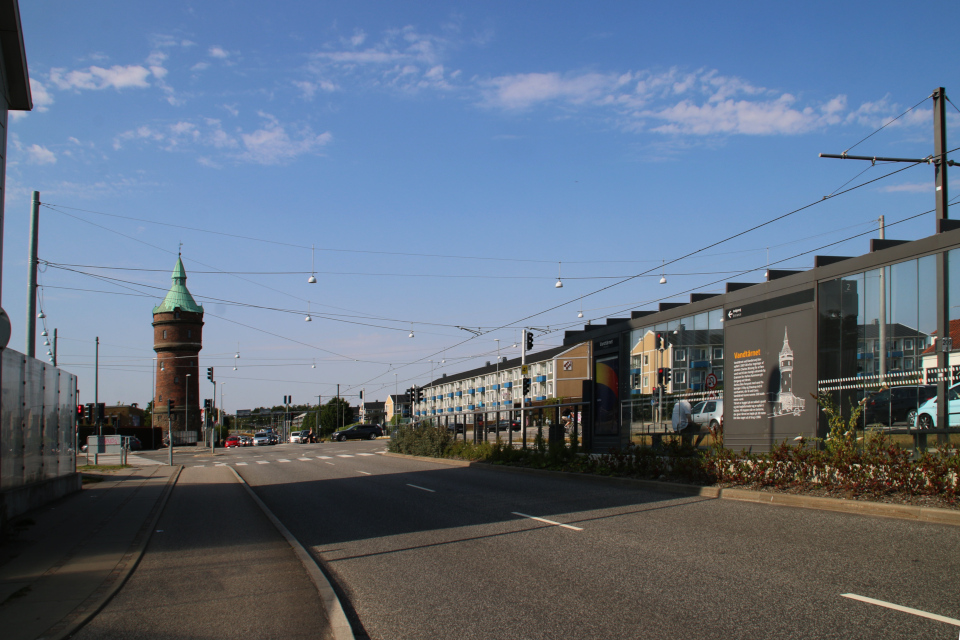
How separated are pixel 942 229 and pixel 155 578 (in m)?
16.4

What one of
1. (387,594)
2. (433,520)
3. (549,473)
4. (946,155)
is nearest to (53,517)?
(433,520)

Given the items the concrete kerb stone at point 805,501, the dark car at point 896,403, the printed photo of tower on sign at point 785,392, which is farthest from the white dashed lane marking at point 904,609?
the printed photo of tower on sign at point 785,392

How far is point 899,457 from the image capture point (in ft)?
40.0

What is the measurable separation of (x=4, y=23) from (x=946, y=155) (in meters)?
20.0

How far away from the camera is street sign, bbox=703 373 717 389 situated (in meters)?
22.6

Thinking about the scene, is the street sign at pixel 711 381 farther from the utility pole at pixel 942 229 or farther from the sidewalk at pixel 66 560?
the sidewalk at pixel 66 560

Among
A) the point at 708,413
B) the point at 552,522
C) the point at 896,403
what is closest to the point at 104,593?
the point at 552,522

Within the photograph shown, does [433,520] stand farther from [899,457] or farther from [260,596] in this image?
[899,457]

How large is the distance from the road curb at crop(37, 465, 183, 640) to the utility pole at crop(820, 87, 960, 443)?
1483 cm

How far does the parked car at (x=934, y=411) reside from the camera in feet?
50.0

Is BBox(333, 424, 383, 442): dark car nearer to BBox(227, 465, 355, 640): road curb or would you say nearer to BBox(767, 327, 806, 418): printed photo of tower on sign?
BBox(767, 327, 806, 418): printed photo of tower on sign

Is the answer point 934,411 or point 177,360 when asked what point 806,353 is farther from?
point 177,360

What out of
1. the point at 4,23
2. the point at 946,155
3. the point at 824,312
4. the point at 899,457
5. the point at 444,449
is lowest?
the point at 444,449

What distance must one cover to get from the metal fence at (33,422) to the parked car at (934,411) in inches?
716
